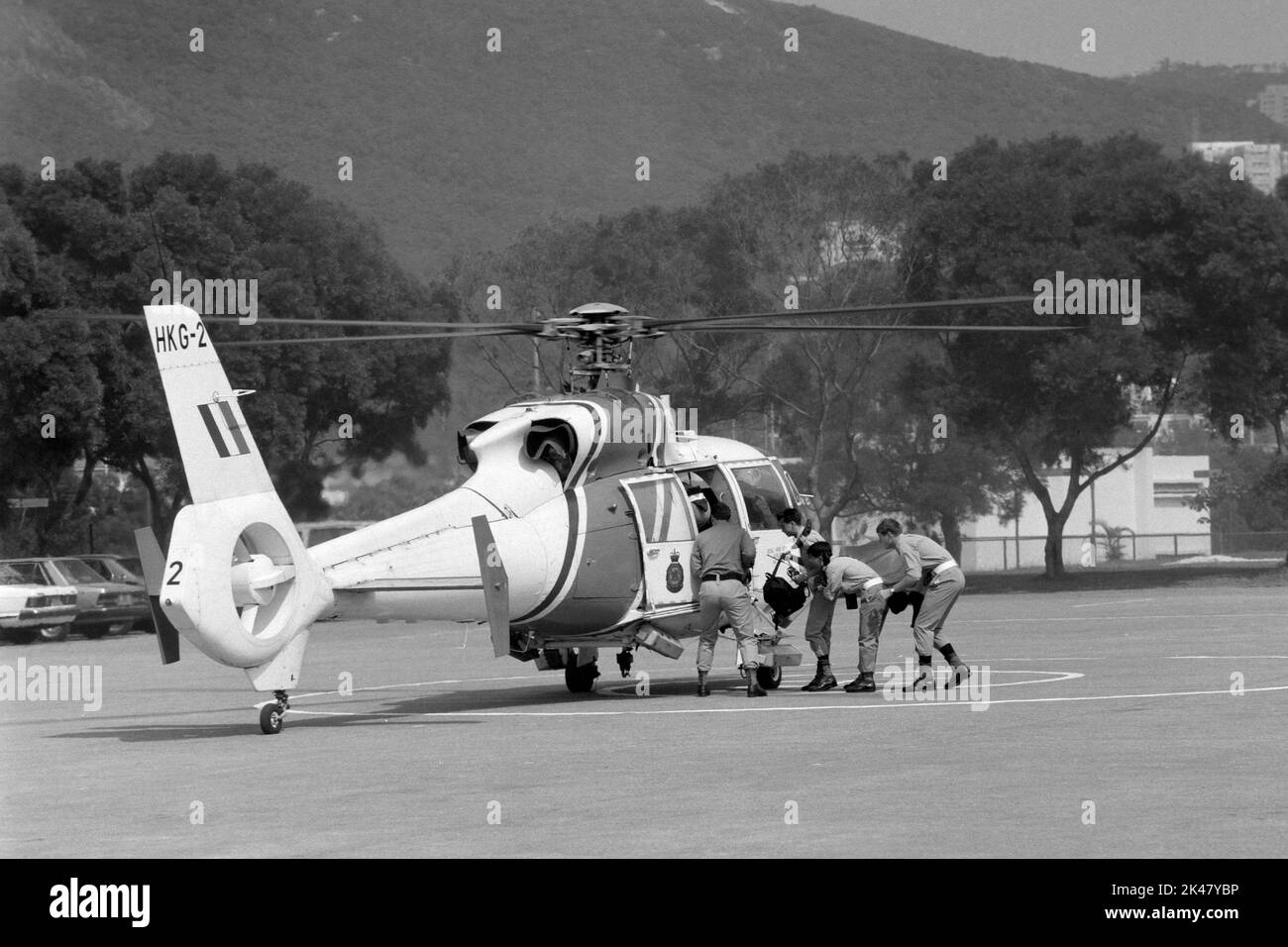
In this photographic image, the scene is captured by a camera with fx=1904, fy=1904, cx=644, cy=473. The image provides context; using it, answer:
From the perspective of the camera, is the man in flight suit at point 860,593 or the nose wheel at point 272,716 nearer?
the nose wheel at point 272,716

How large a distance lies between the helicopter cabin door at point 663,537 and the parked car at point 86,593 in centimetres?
2402

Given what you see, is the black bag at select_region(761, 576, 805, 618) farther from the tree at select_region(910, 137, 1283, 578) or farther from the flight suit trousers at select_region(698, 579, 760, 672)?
the tree at select_region(910, 137, 1283, 578)

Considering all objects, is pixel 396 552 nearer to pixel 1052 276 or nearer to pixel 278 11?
pixel 1052 276

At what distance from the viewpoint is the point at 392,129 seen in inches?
7096

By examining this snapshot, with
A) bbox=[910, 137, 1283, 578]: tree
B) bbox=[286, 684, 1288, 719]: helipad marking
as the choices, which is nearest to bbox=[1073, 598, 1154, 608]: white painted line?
bbox=[910, 137, 1283, 578]: tree

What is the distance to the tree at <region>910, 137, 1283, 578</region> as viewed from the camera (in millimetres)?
53531

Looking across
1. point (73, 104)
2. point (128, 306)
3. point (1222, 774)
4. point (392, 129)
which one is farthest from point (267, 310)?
point (392, 129)

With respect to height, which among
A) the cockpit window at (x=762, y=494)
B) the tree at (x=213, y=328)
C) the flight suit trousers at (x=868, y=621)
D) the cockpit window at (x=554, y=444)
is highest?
the tree at (x=213, y=328)

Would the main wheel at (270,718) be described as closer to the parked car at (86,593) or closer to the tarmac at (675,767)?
the tarmac at (675,767)

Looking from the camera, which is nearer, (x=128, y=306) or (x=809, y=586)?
(x=809, y=586)

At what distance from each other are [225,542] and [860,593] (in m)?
7.64

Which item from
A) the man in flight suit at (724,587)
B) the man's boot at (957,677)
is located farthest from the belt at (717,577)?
the man's boot at (957,677)

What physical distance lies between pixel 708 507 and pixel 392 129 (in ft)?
534

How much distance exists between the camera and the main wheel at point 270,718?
1828 centimetres
